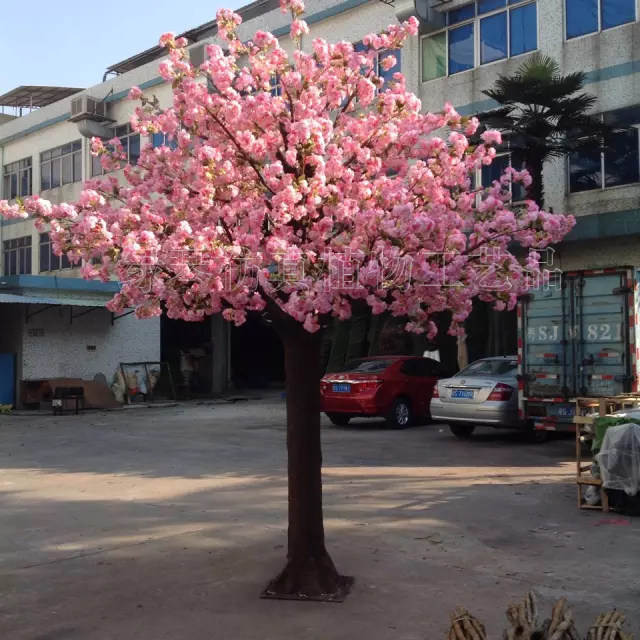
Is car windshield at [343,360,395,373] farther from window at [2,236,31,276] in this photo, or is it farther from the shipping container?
window at [2,236,31,276]

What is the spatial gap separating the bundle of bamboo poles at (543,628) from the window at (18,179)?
3719cm

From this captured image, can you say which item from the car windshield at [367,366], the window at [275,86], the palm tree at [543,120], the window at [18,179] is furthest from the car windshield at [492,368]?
the window at [18,179]

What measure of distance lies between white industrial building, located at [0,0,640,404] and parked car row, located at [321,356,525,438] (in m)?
5.98

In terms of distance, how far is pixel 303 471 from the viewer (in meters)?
5.56

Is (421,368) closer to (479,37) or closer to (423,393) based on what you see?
(423,393)

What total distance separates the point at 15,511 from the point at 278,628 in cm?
466

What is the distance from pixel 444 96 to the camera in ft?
75.0

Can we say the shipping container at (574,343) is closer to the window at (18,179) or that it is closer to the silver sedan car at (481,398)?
the silver sedan car at (481,398)

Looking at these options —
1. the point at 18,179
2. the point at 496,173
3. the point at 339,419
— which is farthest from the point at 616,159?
the point at 18,179

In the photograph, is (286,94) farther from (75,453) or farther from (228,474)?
(75,453)

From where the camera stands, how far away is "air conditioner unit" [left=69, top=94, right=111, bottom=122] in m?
32.0

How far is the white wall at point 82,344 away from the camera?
76.6 feet

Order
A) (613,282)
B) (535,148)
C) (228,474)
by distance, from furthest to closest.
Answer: (535,148), (613,282), (228,474)

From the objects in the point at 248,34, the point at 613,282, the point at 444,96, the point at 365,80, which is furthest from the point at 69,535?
the point at 248,34
